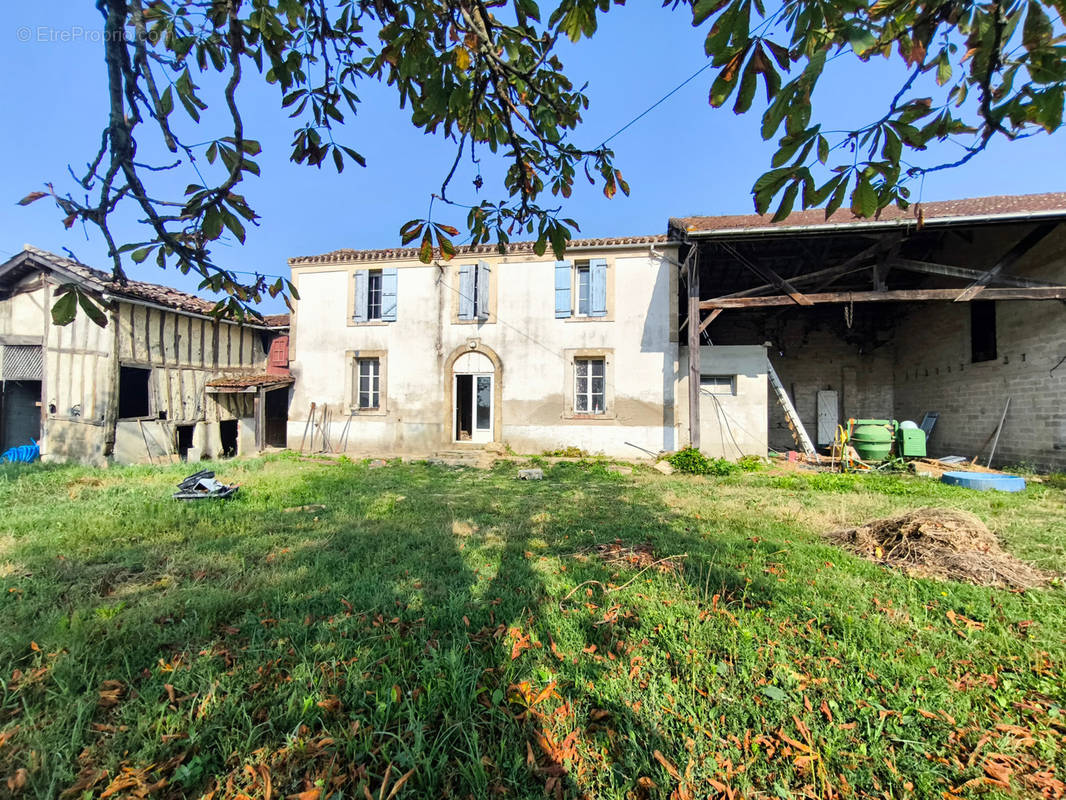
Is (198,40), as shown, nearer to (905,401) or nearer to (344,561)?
(344,561)

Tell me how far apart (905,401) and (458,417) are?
43.2 ft

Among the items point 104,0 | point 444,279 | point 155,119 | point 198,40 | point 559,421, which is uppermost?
point 444,279

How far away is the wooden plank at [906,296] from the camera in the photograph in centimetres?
762

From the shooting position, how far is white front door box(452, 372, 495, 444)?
11539 millimetres

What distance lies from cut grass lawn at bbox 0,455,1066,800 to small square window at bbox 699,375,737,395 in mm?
6468

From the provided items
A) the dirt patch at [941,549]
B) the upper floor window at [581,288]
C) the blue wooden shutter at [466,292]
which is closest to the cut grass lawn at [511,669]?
the dirt patch at [941,549]

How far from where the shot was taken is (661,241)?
1051 centimetres

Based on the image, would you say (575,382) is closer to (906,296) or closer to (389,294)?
(389,294)

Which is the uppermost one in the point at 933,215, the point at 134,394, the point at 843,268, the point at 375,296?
the point at 933,215

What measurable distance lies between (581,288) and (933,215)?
7.27 metres

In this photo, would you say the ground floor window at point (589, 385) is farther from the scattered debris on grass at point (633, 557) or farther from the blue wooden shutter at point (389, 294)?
the scattered debris on grass at point (633, 557)

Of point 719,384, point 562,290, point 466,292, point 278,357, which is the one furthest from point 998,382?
point 278,357

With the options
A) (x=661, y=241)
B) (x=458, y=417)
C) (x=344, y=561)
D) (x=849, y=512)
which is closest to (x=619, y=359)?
(x=661, y=241)

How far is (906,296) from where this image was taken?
8242mm
